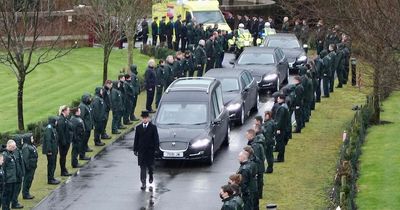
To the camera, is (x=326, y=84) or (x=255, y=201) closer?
(x=255, y=201)

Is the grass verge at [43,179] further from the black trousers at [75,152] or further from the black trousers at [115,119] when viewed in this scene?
the black trousers at [115,119]

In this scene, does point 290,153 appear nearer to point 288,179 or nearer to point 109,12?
point 288,179

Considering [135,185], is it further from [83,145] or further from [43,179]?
[83,145]

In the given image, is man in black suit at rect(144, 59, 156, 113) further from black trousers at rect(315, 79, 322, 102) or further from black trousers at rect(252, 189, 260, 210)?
black trousers at rect(252, 189, 260, 210)

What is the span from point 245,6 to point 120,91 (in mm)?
33301

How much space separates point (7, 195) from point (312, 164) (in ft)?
29.1

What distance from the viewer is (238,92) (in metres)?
34.1

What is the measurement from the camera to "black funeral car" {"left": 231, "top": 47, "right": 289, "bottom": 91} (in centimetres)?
3909

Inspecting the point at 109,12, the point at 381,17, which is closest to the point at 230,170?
the point at 381,17

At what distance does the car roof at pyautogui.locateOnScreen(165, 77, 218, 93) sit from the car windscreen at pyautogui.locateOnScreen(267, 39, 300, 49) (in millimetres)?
14544

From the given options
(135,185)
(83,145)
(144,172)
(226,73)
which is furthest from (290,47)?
(144,172)

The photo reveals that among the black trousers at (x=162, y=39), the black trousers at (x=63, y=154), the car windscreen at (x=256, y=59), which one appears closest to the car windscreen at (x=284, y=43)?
the car windscreen at (x=256, y=59)

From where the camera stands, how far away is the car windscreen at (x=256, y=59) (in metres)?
40.3

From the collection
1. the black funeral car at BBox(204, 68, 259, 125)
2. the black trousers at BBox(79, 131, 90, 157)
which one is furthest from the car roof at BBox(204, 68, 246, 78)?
the black trousers at BBox(79, 131, 90, 157)
